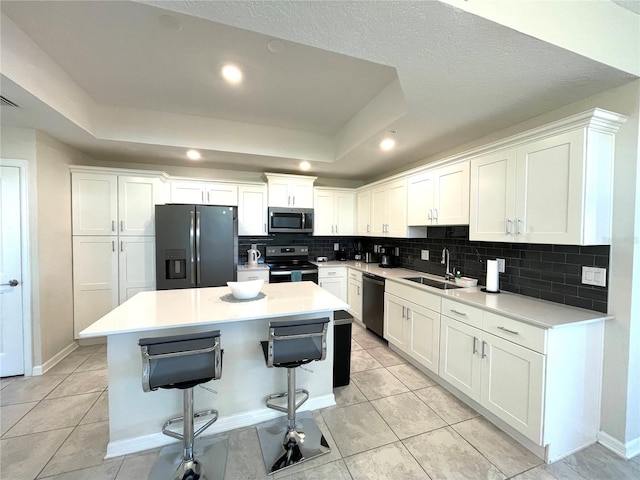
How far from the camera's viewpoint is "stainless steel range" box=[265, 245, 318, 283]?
3.85 metres

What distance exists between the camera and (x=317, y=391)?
218cm

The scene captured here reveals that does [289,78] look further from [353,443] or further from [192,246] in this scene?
[353,443]

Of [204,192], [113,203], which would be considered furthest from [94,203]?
[204,192]

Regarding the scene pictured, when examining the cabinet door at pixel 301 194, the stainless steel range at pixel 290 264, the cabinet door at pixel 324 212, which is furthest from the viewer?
the cabinet door at pixel 324 212

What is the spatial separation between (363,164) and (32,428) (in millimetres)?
4259

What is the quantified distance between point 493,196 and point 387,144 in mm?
1284

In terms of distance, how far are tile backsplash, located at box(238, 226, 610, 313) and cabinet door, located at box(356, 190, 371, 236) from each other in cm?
74

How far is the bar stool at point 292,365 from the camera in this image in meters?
1.62

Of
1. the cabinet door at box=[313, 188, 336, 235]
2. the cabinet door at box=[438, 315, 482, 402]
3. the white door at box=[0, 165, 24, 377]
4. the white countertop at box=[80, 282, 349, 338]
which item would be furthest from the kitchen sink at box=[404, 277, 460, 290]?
the white door at box=[0, 165, 24, 377]

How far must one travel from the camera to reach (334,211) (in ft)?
14.9

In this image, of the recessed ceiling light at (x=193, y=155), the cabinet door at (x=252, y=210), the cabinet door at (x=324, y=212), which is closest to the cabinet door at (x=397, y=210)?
the cabinet door at (x=324, y=212)

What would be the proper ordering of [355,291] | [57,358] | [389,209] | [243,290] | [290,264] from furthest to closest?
[290,264] < [355,291] < [389,209] < [57,358] < [243,290]

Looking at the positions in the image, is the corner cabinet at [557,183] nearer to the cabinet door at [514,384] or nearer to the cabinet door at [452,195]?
the cabinet door at [452,195]

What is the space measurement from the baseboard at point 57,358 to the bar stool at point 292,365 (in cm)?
253
